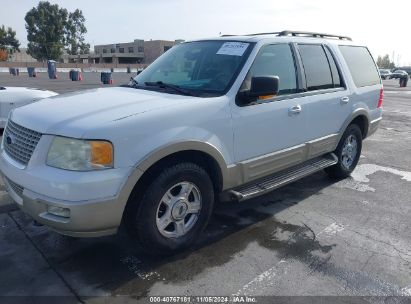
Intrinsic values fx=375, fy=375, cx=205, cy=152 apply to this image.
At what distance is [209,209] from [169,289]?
0.89m

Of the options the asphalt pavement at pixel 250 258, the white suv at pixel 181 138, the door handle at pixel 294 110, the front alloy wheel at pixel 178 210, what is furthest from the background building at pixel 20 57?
the front alloy wheel at pixel 178 210

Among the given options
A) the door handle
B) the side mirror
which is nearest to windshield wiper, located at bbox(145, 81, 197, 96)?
the side mirror

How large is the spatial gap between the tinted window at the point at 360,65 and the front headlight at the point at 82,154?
387 centimetres

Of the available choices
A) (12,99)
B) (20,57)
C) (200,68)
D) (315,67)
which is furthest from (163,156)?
(20,57)

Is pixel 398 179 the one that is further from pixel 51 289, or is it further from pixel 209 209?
pixel 51 289

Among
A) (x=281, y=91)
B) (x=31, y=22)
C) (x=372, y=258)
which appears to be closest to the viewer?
(x=372, y=258)

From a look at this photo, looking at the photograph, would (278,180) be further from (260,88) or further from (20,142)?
(20,142)

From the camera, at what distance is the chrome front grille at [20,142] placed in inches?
117

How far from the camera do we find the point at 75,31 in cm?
10050

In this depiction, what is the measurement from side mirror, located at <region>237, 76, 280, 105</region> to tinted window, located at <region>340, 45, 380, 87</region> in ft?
7.45

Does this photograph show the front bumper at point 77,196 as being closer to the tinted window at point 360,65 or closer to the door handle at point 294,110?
the door handle at point 294,110

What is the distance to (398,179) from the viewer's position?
18.6 ft

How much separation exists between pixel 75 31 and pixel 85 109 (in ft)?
354

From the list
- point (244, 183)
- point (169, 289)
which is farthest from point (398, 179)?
point (169, 289)
